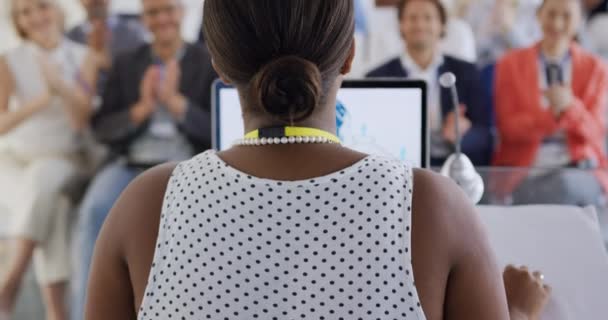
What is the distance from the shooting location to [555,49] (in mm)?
3107

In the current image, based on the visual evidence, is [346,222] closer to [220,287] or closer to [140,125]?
[220,287]

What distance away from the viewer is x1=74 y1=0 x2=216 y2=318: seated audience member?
304cm

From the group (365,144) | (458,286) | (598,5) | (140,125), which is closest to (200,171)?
(458,286)

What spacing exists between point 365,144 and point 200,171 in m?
0.83

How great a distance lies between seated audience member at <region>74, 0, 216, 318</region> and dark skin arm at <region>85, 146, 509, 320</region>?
2022 mm

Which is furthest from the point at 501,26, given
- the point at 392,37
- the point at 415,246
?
the point at 415,246

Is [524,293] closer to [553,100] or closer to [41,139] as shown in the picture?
[553,100]

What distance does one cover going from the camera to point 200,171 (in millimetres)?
907

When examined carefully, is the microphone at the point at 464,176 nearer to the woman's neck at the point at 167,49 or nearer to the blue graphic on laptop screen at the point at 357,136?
the blue graphic on laptop screen at the point at 357,136

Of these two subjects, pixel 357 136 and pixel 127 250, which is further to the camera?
pixel 357 136

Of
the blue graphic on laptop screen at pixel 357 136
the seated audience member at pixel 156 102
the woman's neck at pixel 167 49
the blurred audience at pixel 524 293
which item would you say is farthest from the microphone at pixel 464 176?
the woman's neck at pixel 167 49

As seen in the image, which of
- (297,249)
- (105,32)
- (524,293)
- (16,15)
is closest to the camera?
(297,249)

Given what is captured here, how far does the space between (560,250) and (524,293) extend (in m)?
0.28

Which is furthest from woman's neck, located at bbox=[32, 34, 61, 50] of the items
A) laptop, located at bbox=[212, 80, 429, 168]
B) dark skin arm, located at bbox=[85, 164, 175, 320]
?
dark skin arm, located at bbox=[85, 164, 175, 320]
